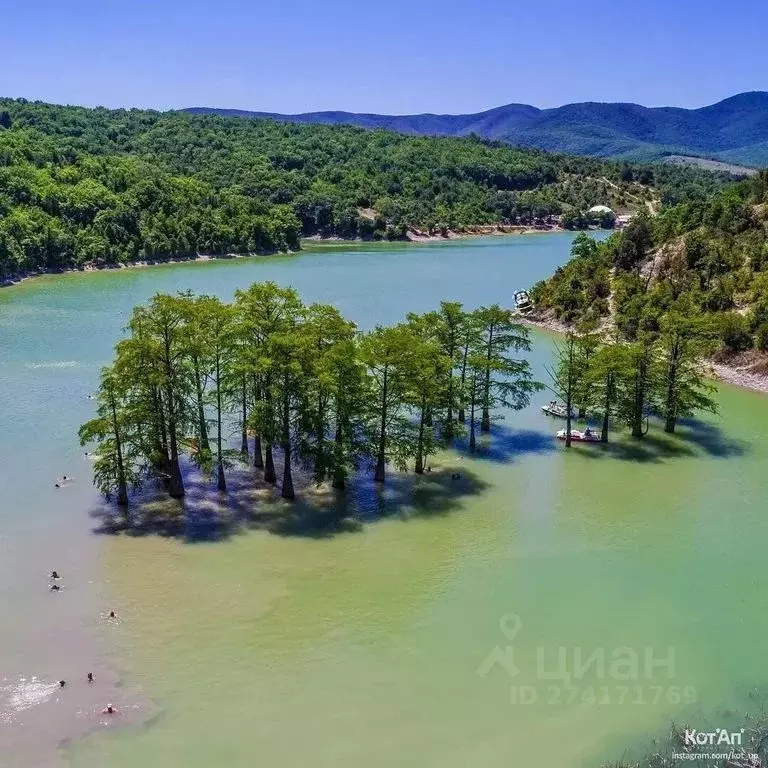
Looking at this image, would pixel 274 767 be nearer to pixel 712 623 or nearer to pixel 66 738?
pixel 66 738

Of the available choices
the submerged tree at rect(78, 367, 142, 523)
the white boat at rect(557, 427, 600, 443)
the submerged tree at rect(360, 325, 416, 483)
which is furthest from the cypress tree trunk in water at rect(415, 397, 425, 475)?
the submerged tree at rect(78, 367, 142, 523)

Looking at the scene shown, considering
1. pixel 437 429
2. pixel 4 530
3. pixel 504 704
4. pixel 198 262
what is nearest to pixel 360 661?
pixel 504 704

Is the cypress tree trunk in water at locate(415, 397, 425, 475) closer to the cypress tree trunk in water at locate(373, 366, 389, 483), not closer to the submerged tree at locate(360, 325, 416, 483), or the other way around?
the submerged tree at locate(360, 325, 416, 483)

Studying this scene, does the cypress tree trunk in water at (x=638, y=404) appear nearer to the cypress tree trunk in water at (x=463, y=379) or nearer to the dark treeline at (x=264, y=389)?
the cypress tree trunk in water at (x=463, y=379)

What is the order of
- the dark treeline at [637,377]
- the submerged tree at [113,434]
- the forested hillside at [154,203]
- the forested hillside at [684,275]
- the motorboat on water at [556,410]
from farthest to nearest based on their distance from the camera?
the forested hillside at [154,203] < the forested hillside at [684,275] < the motorboat on water at [556,410] < the dark treeline at [637,377] < the submerged tree at [113,434]

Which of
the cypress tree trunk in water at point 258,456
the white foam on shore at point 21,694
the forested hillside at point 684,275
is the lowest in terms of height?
the white foam on shore at point 21,694

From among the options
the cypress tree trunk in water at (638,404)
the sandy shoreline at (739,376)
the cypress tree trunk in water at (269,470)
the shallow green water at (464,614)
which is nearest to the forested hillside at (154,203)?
the cypress tree trunk in water at (269,470)
